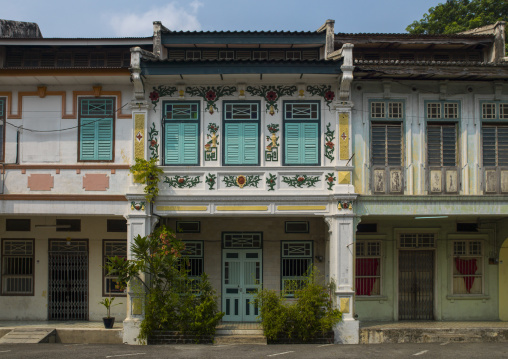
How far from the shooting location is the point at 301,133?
13.9 m

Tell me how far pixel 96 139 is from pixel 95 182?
3.65 ft

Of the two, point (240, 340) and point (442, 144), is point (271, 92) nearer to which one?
point (442, 144)

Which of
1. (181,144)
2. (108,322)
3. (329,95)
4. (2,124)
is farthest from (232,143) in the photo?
(2,124)

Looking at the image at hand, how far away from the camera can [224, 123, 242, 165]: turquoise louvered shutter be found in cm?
1384

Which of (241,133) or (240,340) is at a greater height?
(241,133)

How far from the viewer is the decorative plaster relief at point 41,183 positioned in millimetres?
13797

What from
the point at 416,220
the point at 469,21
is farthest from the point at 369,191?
the point at 469,21

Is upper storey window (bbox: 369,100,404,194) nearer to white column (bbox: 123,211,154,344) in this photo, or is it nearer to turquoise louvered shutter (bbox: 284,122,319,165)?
turquoise louvered shutter (bbox: 284,122,319,165)

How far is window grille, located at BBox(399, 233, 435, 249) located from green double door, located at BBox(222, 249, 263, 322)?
4.06 meters

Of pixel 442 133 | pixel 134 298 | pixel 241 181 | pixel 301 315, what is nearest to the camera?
pixel 301 315

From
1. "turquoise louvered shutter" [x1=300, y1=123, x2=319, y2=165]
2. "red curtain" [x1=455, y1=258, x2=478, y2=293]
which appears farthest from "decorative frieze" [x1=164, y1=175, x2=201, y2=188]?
"red curtain" [x1=455, y1=258, x2=478, y2=293]

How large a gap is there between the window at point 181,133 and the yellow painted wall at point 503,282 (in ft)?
29.2

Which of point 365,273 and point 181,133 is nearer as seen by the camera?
point 181,133

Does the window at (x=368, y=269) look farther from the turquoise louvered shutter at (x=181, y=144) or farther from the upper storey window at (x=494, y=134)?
the turquoise louvered shutter at (x=181, y=144)
